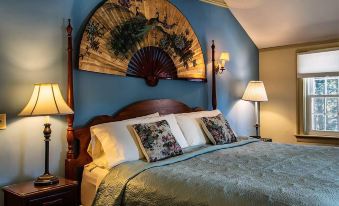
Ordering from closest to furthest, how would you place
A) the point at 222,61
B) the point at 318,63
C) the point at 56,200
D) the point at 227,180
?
the point at 227,180
the point at 56,200
the point at 222,61
the point at 318,63

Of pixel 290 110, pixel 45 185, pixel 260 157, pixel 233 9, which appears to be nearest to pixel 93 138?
pixel 45 185

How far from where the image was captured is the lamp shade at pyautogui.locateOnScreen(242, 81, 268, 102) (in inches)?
174

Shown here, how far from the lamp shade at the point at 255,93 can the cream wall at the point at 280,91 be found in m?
0.48

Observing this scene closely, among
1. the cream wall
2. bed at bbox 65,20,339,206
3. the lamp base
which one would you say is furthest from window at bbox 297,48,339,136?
the lamp base

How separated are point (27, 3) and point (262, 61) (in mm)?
3694

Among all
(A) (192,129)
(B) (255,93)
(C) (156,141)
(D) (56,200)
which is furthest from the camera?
(B) (255,93)

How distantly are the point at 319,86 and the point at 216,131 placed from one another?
2.18 meters

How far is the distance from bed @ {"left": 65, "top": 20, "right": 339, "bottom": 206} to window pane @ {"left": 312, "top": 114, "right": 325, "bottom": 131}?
1.62 m

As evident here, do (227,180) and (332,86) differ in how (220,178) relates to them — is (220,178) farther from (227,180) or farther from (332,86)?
(332,86)

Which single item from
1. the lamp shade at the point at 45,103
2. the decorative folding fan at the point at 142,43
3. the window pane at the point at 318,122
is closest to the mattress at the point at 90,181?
the lamp shade at the point at 45,103

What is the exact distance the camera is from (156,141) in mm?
2553

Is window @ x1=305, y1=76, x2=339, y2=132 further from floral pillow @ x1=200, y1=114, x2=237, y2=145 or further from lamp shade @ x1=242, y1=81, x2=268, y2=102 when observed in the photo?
floral pillow @ x1=200, y1=114, x2=237, y2=145

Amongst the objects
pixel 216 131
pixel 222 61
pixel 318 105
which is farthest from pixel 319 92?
pixel 216 131

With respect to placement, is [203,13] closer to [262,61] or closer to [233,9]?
[233,9]
